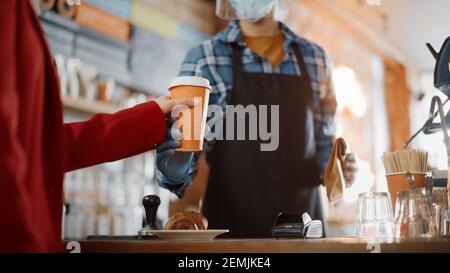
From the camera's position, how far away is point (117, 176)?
3.43 m

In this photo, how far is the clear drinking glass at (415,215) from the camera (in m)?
1.41

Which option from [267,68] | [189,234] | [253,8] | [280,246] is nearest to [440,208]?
[280,246]

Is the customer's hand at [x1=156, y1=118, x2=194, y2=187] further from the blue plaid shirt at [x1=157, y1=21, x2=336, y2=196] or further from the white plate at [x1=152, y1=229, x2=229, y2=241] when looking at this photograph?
the blue plaid shirt at [x1=157, y1=21, x2=336, y2=196]

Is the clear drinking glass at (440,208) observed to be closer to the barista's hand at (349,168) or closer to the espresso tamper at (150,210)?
the barista's hand at (349,168)

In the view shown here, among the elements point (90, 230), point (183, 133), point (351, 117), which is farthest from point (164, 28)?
point (183, 133)

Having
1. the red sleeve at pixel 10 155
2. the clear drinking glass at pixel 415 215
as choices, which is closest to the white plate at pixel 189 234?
the red sleeve at pixel 10 155

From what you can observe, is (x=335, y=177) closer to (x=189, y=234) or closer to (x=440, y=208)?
(x=440, y=208)

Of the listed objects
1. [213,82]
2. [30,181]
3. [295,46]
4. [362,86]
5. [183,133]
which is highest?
[362,86]

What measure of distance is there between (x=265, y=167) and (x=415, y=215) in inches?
41.1

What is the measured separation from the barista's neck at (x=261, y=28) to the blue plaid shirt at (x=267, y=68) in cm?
3

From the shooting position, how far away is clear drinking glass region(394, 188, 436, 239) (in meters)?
1.41

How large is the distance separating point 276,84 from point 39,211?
5.16 ft

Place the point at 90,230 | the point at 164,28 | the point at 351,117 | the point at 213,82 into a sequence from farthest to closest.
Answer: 1. the point at 351,117
2. the point at 164,28
3. the point at 90,230
4. the point at 213,82
